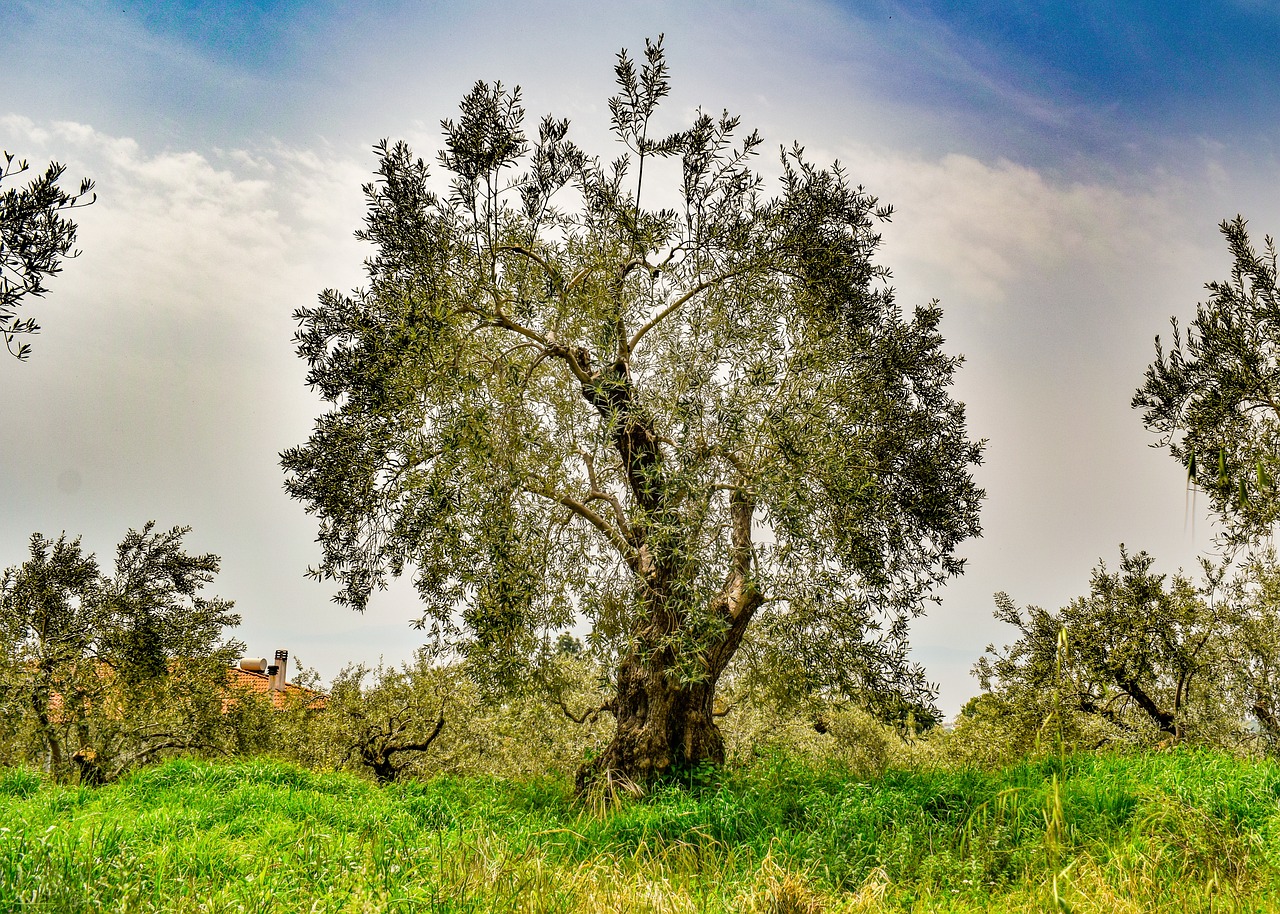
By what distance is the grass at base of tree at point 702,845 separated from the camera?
555 cm

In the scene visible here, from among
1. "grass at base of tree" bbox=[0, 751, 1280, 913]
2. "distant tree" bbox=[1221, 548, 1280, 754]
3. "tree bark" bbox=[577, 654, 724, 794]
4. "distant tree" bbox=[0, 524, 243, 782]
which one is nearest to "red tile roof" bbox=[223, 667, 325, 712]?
"distant tree" bbox=[0, 524, 243, 782]

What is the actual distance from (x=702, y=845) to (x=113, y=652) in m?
16.3

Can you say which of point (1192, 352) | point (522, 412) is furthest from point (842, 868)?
point (1192, 352)

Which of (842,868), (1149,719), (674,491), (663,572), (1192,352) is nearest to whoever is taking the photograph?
(842,868)

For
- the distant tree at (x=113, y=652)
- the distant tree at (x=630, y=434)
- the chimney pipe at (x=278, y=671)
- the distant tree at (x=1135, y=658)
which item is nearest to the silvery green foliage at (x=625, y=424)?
the distant tree at (x=630, y=434)

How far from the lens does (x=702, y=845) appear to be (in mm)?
7246

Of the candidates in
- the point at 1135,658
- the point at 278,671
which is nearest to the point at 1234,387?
the point at 1135,658

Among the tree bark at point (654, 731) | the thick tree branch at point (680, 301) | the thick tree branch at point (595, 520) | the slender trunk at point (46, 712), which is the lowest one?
the slender trunk at point (46, 712)

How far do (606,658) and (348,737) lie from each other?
12.3m

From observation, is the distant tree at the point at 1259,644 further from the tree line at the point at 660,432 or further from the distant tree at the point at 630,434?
the distant tree at the point at 630,434

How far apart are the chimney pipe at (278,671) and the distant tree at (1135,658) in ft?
85.2

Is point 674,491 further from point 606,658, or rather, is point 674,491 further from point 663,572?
point 606,658

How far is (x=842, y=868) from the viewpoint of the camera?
297 inches

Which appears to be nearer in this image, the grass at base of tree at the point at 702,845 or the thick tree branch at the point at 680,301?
the grass at base of tree at the point at 702,845
